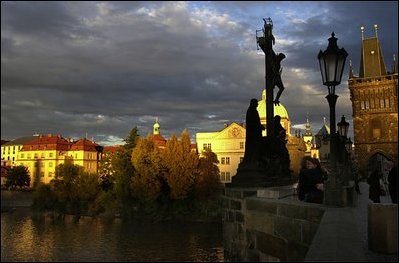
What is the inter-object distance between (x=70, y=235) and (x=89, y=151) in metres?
55.8

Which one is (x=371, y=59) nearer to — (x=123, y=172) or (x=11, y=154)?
(x=123, y=172)

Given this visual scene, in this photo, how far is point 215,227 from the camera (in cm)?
4647

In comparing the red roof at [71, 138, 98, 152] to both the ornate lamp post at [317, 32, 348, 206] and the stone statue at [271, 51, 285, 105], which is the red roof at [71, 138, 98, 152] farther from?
the ornate lamp post at [317, 32, 348, 206]

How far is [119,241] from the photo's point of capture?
3578 centimetres

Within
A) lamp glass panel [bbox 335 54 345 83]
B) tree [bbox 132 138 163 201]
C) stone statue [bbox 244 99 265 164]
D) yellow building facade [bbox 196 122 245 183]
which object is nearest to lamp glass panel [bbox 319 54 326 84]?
lamp glass panel [bbox 335 54 345 83]

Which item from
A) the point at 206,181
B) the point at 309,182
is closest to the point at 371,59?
the point at 206,181

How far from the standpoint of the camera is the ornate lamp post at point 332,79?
29.5 feet

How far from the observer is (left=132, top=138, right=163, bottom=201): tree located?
175 feet

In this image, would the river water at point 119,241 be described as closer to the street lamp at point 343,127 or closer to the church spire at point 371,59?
the street lamp at point 343,127

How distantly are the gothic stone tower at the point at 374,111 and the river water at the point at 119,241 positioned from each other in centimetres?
4723

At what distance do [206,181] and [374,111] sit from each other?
150 ft

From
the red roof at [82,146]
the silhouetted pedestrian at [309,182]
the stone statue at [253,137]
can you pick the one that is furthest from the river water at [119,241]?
the red roof at [82,146]

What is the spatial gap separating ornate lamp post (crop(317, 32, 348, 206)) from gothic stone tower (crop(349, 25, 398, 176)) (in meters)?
74.9

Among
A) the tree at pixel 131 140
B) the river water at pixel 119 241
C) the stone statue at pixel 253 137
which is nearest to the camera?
the stone statue at pixel 253 137
